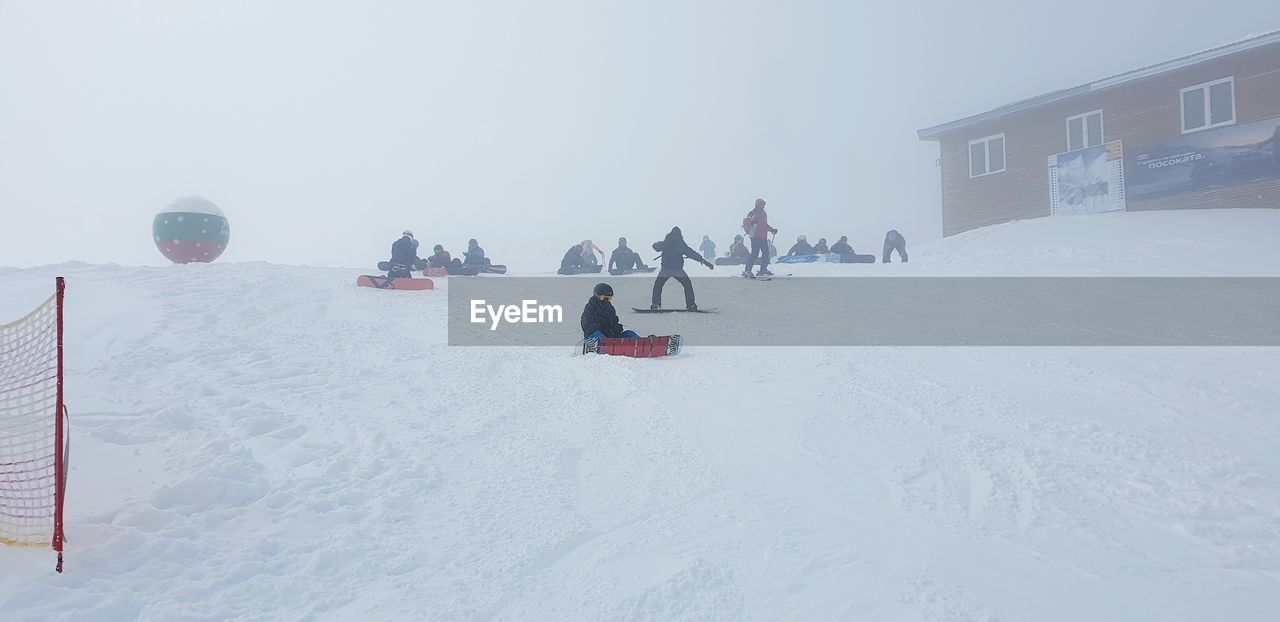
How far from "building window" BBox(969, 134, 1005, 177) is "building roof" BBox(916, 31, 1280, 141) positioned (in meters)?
0.81

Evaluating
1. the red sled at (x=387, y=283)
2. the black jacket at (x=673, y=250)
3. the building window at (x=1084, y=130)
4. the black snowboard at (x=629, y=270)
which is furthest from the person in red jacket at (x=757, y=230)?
the building window at (x=1084, y=130)

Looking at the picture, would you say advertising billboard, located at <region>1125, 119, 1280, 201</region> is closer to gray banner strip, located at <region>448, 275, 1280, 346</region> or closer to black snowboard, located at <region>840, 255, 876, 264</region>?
black snowboard, located at <region>840, 255, 876, 264</region>

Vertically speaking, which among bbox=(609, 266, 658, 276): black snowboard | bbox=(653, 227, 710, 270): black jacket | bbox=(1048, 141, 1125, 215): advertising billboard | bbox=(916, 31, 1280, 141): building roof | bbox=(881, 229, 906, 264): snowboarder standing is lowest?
bbox=(653, 227, 710, 270): black jacket

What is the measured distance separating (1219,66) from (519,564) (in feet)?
77.0

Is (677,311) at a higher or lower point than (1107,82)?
lower

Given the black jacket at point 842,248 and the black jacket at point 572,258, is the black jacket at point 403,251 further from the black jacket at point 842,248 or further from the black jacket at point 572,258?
the black jacket at point 842,248

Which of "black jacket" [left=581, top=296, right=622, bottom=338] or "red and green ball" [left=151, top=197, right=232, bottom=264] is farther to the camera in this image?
"red and green ball" [left=151, top=197, right=232, bottom=264]

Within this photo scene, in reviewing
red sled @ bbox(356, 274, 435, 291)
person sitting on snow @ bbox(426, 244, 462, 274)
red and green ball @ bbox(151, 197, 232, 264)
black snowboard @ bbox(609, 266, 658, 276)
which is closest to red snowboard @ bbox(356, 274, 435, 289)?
red sled @ bbox(356, 274, 435, 291)

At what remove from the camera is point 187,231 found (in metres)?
18.1

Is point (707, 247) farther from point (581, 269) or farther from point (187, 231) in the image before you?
point (187, 231)

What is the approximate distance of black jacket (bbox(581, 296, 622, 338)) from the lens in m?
8.62

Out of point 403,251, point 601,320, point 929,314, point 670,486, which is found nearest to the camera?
point 670,486

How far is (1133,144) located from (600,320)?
773 inches

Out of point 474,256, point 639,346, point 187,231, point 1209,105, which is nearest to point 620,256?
point 474,256
